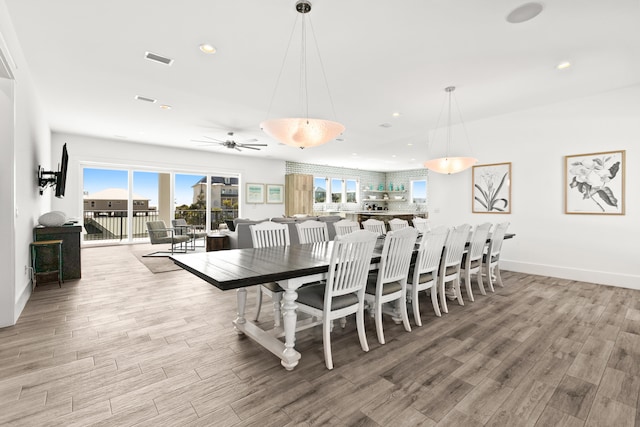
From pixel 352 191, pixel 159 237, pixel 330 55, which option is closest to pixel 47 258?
pixel 159 237

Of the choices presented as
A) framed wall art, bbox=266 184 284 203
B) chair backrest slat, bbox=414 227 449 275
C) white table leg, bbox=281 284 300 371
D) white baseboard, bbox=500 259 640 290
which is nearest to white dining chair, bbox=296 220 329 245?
chair backrest slat, bbox=414 227 449 275

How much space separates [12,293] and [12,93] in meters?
1.86

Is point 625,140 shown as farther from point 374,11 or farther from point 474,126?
point 374,11

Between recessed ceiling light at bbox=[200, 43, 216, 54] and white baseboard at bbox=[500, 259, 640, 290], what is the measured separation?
5598 millimetres

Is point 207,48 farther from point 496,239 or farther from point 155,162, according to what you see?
point 155,162

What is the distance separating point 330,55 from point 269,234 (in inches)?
81.3

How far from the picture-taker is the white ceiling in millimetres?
2559

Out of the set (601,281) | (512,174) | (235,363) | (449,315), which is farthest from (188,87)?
(601,281)

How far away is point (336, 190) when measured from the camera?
42.6ft

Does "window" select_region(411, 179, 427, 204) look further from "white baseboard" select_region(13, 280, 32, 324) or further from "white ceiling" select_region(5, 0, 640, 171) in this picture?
"white baseboard" select_region(13, 280, 32, 324)

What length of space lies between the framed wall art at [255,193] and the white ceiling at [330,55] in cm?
Answer: 439

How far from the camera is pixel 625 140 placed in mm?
4281

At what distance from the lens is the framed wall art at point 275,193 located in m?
10.5

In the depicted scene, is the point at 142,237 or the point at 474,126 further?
the point at 142,237
